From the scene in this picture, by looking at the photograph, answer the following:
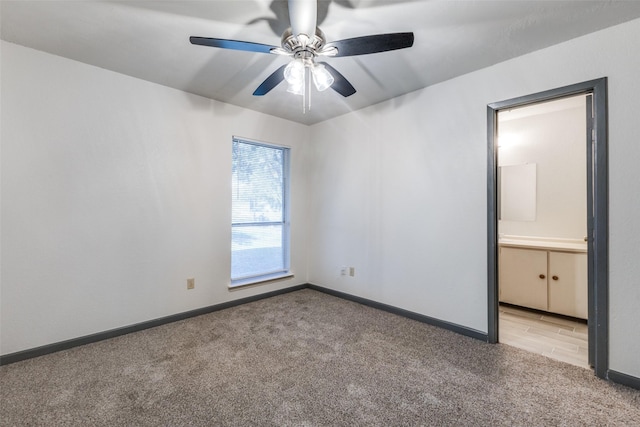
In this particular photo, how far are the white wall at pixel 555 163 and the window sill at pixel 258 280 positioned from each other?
125 inches

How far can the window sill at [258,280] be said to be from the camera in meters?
3.44

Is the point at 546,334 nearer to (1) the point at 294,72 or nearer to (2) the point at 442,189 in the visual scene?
(2) the point at 442,189

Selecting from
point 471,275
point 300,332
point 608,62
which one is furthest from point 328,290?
point 608,62

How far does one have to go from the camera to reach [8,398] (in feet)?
5.75

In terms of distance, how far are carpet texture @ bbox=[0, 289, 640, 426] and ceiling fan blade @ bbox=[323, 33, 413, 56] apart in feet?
6.79

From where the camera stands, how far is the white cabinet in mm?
2959

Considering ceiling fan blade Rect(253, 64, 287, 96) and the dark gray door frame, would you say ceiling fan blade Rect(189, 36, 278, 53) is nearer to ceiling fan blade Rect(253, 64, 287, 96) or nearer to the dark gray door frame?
ceiling fan blade Rect(253, 64, 287, 96)

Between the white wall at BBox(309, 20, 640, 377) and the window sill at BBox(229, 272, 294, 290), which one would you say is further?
the window sill at BBox(229, 272, 294, 290)

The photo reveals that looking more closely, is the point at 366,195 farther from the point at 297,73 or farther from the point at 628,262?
the point at 628,262

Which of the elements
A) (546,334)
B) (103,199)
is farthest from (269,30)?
(546,334)

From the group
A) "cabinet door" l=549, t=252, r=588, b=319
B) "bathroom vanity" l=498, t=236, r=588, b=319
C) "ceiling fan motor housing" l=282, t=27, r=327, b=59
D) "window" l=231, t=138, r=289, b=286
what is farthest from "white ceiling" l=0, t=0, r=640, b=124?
"cabinet door" l=549, t=252, r=588, b=319

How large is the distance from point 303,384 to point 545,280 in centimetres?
290

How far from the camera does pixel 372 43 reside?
1.60m

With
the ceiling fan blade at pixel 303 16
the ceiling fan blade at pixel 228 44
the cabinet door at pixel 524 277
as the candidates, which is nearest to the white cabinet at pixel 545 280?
the cabinet door at pixel 524 277
